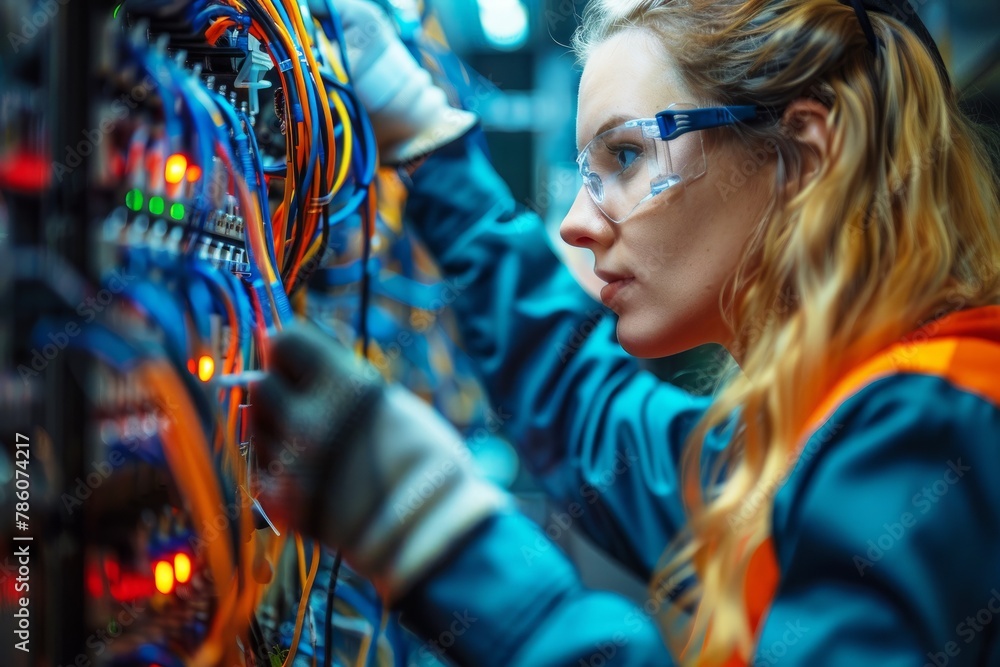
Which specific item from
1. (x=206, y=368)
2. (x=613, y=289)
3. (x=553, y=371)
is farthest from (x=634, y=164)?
(x=206, y=368)

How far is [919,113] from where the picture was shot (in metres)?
0.88

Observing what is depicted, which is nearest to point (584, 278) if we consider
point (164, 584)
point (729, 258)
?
point (729, 258)

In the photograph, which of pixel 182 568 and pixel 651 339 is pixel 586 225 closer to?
pixel 651 339

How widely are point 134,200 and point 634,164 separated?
0.59 meters

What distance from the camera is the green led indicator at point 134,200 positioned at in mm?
985

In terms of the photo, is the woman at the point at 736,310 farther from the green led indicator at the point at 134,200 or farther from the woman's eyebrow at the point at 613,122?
the green led indicator at the point at 134,200

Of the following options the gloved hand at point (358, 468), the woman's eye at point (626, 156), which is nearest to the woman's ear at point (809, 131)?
the woman's eye at point (626, 156)

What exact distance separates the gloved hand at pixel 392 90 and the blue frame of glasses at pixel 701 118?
10.2 inches

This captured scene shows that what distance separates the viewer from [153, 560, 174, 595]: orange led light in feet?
3.21

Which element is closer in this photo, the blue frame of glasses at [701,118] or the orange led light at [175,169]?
the blue frame of glasses at [701,118]

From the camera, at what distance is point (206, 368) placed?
959mm

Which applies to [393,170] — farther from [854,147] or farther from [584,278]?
[854,147]

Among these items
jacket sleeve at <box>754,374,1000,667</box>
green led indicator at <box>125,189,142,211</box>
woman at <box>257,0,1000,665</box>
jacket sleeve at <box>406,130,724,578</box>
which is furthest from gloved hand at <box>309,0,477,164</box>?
jacket sleeve at <box>754,374,1000,667</box>

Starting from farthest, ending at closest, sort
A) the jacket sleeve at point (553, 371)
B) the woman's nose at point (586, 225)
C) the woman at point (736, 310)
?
the jacket sleeve at point (553, 371) < the woman's nose at point (586, 225) < the woman at point (736, 310)
